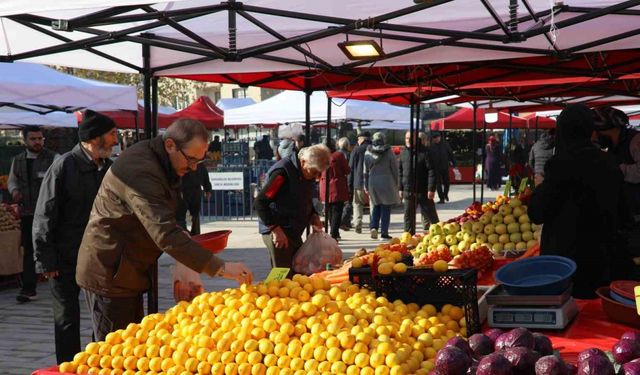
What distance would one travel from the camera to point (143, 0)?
11.6ft

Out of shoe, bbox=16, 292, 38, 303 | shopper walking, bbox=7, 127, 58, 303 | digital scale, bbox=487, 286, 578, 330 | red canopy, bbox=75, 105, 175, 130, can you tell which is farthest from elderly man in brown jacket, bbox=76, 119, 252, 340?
red canopy, bbox=75, 105, 175, 130

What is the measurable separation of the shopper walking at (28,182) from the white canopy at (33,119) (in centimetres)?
511

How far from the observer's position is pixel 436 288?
4.02 meters

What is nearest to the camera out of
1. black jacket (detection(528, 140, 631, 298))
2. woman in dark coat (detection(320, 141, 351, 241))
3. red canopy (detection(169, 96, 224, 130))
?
black jacket (detection(528, 140, 631, 298))

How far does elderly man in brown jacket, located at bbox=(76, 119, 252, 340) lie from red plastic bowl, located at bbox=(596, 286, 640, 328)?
68.6 inches

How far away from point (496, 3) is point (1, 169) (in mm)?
21348

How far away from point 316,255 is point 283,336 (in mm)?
3164

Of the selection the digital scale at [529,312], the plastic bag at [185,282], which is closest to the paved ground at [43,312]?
the plastic bag at [185,282]

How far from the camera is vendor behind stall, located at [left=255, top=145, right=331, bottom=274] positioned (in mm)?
6629

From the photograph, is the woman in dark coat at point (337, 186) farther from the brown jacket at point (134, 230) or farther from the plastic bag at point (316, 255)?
the brown jacket at point (134, 230)

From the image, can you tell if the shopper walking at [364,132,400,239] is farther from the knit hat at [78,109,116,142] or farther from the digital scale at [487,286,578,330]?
the digital scale at [487,286,578,330]

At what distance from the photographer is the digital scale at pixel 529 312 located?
12.7 ft

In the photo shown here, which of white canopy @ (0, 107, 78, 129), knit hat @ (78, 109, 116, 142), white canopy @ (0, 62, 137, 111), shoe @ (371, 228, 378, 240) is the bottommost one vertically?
shoe @ (371, 228, 378, 240)

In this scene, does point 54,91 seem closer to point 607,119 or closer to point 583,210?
point 607,119
